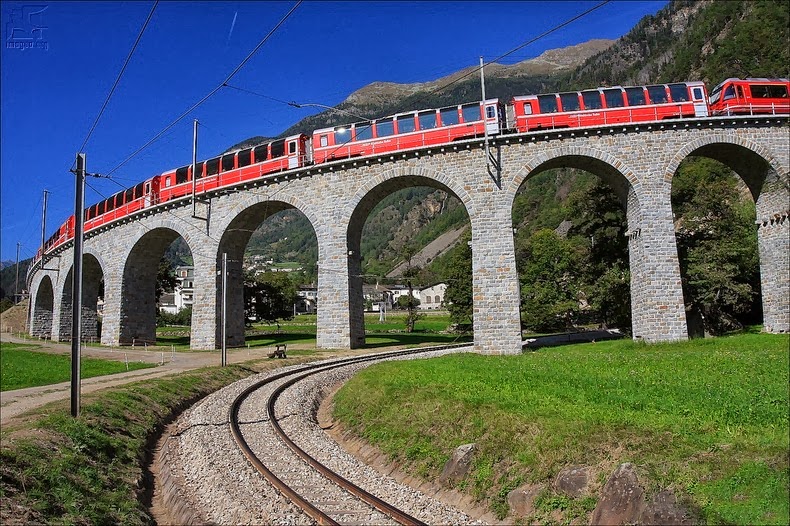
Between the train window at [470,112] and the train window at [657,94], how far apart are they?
8833 mm

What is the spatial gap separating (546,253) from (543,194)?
89.3 m

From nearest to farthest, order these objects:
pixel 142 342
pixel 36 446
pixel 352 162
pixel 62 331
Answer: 1. pixel 36 446
2. pixel 352 162
3. pixel 142 342
4. pixel 62 331

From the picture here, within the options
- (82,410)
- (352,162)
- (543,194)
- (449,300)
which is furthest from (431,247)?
(82,410)

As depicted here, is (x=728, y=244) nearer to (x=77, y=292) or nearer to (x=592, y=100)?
(x=592, y=100)

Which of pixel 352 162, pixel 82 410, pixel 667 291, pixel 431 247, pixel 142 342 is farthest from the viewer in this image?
pixel 431 247

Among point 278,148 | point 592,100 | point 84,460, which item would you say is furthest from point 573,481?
point 278,148

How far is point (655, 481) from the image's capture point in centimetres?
607

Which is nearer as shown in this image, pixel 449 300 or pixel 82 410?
pixel 82 410

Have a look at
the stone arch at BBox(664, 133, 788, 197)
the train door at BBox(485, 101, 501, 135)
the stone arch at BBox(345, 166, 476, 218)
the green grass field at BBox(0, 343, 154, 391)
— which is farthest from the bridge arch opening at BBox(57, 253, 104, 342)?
the stone arch at BBox(664, 133, 788, 197)

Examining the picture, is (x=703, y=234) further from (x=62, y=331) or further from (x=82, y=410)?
(x=62, y=331)

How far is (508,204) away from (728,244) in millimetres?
11434

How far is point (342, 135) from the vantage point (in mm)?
31234

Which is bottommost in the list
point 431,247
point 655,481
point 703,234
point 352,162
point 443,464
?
point 443,464

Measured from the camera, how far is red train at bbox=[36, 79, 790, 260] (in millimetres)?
26125
